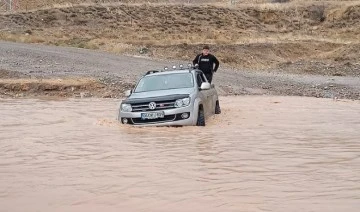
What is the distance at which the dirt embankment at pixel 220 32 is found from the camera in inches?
1421

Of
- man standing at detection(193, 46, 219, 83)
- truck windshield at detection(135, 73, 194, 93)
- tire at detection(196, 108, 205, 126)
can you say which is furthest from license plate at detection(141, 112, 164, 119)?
man standing at detection(193, 46, 219, 83)

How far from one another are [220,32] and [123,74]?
2213cm

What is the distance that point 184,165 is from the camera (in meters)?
8.53

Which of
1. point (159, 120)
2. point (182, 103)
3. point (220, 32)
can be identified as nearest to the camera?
point (182, 103)

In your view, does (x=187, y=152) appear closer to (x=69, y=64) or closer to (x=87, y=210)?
(x=87, y=210)

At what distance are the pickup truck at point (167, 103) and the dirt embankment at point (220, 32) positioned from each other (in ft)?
62.6

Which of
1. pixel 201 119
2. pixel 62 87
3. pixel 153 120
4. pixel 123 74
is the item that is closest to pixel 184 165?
pixel 153 120

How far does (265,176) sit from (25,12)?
43081 millimetres

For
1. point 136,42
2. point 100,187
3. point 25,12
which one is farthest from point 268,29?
point 100,187

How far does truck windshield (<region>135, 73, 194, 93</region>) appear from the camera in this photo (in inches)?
525

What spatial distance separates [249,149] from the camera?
9875mm

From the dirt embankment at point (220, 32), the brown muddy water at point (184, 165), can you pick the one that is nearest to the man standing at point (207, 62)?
the brown muddy water at point (184, 165)

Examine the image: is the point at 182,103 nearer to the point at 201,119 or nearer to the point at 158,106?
the point at 158,106

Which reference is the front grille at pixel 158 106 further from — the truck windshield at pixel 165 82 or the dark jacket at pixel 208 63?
the dark jacket at pixel 208 63
